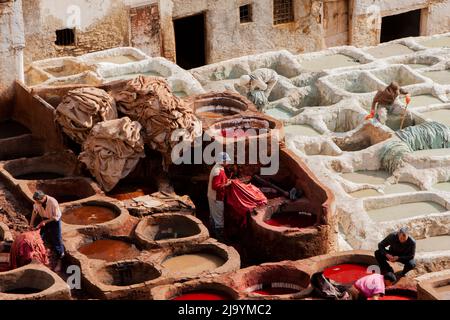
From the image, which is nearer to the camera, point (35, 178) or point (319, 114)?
point (35, 178)

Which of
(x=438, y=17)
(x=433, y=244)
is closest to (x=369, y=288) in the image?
(x=433, y=244)

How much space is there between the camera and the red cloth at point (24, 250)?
2377cm

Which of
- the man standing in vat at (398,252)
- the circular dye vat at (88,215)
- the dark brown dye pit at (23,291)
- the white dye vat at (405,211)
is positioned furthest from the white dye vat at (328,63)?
the dark brown dye pit at (23,291)

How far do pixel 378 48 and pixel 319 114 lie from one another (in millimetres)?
6167

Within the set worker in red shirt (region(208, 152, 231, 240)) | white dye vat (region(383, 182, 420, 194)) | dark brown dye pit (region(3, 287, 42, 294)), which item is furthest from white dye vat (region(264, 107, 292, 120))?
dark brown dye pit (region(3, 287, 42, 294))

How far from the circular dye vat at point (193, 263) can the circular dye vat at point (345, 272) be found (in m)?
1.95

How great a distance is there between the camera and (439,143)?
31.2 meters

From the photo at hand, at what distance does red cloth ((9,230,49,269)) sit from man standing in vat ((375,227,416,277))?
19.6 feet

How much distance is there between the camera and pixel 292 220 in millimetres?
26719

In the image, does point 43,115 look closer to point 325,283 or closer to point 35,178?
point 35,178

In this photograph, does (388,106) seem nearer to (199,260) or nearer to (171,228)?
(171,228)

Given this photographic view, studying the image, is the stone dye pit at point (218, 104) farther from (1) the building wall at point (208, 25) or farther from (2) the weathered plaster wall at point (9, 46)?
(1) the building wall at point (208, 25)

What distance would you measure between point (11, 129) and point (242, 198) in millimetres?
6299

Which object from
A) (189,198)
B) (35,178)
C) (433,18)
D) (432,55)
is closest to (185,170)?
(189,198)
